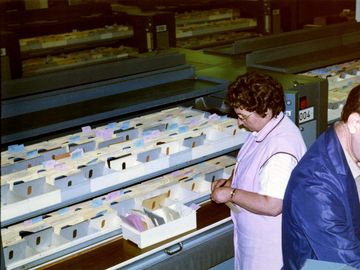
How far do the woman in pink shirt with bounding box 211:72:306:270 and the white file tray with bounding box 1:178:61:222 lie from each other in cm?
92

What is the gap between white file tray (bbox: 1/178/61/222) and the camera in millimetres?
3010

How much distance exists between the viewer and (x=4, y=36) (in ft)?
23.9

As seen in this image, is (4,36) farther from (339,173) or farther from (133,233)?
(339,173)

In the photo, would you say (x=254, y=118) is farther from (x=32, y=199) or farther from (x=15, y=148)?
(x=15, y=148)

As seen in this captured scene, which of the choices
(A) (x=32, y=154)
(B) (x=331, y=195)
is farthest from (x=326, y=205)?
(A) (x=32, y=154)

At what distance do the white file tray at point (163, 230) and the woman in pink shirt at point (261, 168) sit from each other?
0.88 feet

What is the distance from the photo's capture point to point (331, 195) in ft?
7.86

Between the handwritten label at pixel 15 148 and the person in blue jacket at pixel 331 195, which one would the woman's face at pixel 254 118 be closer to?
the person in blue jacket at pixel 331 195

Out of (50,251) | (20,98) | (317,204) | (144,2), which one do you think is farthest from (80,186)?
(144,2)

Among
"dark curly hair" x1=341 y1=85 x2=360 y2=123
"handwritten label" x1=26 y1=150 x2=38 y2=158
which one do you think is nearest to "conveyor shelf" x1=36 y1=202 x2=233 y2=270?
"handwritten label" x1=26 y1=150 x2=38 y2=158

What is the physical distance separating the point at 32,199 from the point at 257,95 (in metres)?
1.32

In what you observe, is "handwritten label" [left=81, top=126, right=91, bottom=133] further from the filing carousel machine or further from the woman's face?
the woman's face

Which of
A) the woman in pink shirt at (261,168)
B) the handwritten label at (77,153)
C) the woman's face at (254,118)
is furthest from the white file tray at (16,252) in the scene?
the woman's face at (254,118)

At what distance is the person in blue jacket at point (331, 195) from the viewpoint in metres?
2.38
